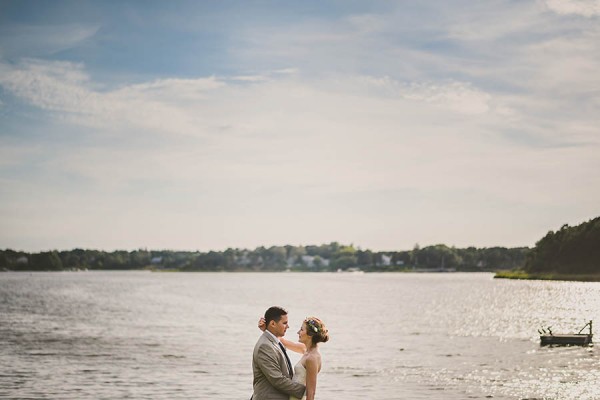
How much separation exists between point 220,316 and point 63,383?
53.4 meters

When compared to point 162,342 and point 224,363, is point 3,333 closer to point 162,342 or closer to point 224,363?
point 162,342

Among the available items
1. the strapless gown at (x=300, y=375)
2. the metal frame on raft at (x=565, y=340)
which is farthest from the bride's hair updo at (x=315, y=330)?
the metal frame on raft at (x=565, y=340)

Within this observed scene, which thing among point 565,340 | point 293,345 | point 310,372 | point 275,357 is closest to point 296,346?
point 293,345

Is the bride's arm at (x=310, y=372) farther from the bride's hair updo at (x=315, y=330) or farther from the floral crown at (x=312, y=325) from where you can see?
the floral crown at (x=312, y=325)

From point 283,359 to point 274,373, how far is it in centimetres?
27

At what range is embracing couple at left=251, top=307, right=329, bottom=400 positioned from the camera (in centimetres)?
1109

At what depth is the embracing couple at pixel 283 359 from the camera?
1109 cm

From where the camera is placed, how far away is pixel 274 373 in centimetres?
1121

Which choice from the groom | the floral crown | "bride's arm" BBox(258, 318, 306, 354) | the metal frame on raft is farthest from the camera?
the metal frame on raft

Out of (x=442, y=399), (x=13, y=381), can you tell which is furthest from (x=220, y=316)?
(x=442, y=399)

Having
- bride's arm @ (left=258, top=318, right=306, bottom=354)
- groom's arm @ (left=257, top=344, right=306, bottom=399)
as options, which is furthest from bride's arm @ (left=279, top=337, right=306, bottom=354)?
groom's arm @ (left=257, top=344, right=306, bottom=399)

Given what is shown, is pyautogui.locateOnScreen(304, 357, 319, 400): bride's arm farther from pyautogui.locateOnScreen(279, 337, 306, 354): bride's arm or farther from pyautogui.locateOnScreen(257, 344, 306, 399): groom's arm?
pyautogui.locateOnScreen(279, 337, 306, 354): bride's arm

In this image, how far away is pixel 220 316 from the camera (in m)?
88.5

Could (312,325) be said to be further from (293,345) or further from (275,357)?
(293,345)
